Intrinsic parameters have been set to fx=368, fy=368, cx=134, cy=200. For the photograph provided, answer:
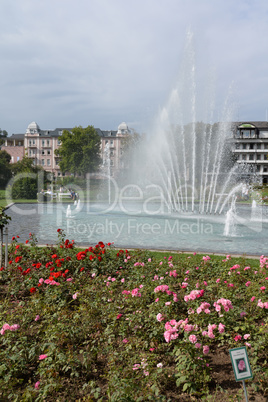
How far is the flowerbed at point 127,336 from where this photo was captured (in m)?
3.79

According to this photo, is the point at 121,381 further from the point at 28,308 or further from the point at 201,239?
the point at 201,239

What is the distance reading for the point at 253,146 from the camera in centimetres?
8675

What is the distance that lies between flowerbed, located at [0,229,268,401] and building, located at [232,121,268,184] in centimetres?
8385

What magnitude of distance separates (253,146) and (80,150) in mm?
40425

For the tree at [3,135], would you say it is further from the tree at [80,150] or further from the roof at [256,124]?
the roof at [256,124]

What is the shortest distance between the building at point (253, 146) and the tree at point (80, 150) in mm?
33065

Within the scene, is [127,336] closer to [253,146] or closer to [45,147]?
[253,146]

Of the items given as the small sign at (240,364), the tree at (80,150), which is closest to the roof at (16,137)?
the tree at (80,150)

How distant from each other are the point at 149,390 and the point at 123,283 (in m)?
3.51

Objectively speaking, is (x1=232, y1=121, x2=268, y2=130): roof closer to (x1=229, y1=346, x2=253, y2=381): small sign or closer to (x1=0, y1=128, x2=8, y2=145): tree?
(x1=0, y1=128, x2=8, y2=145): tree

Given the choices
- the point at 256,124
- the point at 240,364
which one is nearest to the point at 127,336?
the point at 240,364

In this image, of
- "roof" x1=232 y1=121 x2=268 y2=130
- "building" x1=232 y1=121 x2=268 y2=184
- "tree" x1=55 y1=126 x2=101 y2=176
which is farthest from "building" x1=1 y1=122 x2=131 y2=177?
"building" x1=232 y1=121 x2=268 y2=184

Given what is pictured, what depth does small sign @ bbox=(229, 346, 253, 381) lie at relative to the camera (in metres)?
2.80

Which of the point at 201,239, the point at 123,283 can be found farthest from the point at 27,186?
the point at 123,283
